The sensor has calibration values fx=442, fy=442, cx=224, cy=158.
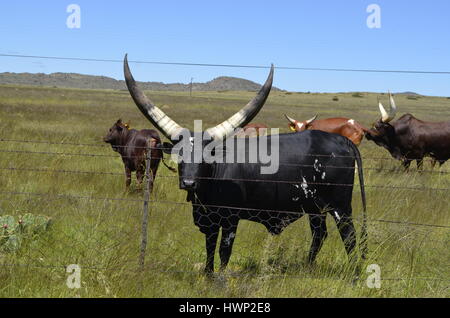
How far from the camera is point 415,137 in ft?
35.6

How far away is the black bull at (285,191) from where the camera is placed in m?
4.42

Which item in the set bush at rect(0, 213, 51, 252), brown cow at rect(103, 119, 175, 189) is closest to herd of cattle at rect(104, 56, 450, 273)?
bush at rect(0, 213, 51, 252)

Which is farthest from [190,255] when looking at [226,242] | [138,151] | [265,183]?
[138,151]

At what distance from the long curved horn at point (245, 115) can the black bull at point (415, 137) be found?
7.36m

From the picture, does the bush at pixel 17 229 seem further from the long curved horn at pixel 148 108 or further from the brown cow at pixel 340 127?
the brown cow at pixel 340 127

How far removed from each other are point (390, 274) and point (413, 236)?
2.84ft

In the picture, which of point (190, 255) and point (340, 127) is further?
point (340, 127)

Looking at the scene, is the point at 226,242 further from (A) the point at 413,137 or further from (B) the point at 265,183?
(A) the point at 413,137

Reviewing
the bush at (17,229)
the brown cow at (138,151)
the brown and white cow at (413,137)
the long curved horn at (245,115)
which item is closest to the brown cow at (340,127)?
the brown and white cow at (413,137)

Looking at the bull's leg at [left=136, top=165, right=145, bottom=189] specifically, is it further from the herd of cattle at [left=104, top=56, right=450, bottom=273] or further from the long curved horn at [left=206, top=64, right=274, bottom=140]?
the long curved horn at [left=206, top=64, right=274, bottom=140]

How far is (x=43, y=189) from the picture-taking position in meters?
7.06

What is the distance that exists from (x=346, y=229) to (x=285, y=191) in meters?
0.77
